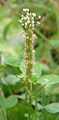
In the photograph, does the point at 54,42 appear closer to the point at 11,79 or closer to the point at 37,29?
the point at 37,29

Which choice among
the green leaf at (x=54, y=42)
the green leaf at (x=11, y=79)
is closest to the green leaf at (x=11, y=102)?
the green leaf at (x=11, y=79)

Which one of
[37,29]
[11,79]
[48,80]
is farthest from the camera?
[37,29]

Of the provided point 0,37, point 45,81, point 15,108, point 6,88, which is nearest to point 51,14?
point 0,37

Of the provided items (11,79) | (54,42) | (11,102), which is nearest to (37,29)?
(54,42)

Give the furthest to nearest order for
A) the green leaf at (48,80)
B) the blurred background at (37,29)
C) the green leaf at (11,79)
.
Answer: the blurred background at (37,29) → the green leaf at (11,79) → the green leaf at (48,80)

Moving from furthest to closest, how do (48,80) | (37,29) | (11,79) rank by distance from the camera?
(37,29)
(11,79)
(48,80)

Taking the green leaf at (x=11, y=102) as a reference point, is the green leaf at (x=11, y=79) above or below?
below

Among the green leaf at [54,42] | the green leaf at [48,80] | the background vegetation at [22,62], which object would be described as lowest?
the green leaf at [54,42]

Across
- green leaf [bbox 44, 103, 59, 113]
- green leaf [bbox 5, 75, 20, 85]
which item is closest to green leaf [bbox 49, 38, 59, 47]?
green leaf [bbox 5, 75, 20, 85]

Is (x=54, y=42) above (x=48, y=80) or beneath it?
beneath

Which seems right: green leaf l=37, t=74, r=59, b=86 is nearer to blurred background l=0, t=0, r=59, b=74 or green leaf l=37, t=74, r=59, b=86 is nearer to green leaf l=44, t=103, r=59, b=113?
green leaf l=44, t=103, r=59, b=113

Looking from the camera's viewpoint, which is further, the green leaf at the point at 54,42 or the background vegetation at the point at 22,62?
the green leaf at the point at 54,42

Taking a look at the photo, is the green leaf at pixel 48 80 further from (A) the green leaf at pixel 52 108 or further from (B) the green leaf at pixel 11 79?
(B) the green leaf at pixel 11 79
